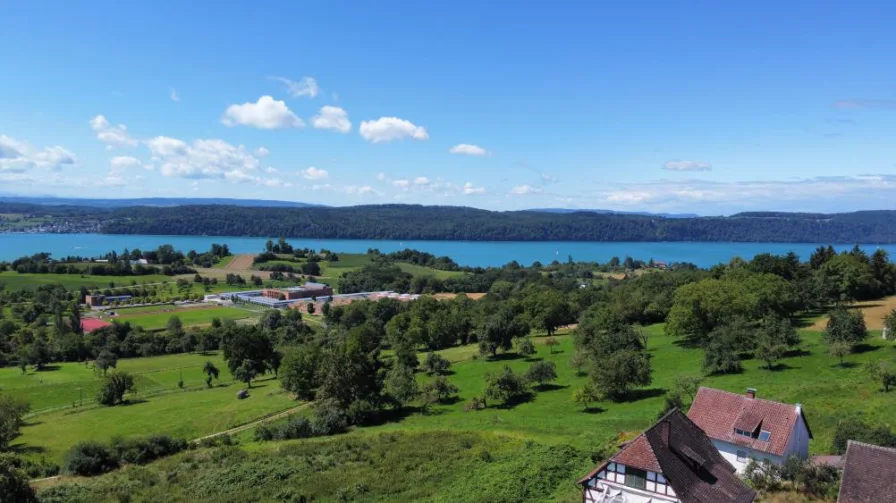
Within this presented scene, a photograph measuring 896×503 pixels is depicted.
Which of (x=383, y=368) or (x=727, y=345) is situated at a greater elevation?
(x=727, y=345)

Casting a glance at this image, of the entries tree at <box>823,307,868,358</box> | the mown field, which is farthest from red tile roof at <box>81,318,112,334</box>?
tree at <box>823,307,868,358</box>

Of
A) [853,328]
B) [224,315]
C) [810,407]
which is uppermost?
[853,328]

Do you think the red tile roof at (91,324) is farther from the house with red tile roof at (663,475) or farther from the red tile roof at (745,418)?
the house with red tile roof at (663,475)

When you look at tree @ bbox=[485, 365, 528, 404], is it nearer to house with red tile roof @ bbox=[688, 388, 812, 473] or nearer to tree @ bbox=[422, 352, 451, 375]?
tree @ bbox=[422, 352, 451, 375]

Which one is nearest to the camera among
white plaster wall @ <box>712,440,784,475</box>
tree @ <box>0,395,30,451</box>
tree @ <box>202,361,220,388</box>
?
white plaster wall @ <box>712,440,784,475</box>

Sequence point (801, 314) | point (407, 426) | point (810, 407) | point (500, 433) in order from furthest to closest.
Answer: point (801, 314), point (407, 426), point (500, 433), point (810, 407)

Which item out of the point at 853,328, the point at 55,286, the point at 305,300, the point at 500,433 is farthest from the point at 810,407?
the point at 55,286

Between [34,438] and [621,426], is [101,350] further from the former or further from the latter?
[621,426]

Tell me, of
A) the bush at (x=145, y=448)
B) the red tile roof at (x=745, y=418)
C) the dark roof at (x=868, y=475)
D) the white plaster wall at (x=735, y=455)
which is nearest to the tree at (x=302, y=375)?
the bush at (x=145, y=448)
